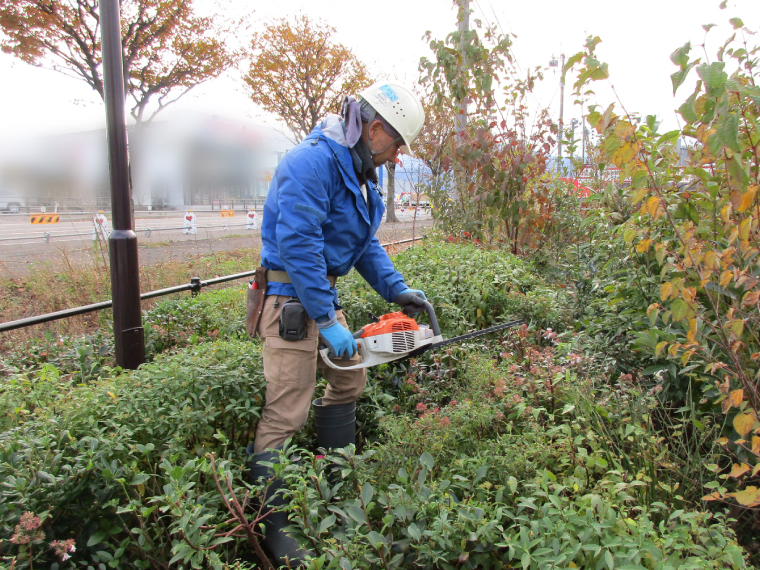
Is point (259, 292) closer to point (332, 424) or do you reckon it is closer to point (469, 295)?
point (332, 424)

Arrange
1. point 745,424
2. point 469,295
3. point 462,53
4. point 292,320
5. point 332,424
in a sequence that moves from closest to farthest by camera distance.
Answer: point 745,424 → point 292,320 → point 332,424 → point 469,295 → point 462,53

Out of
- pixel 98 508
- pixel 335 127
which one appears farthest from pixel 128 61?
pixel 98 508

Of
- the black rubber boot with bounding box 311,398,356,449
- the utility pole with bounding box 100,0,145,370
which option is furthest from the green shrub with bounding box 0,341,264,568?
the utility pole with bounding box 100,0,145,370

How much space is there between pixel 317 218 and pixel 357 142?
0.49 m

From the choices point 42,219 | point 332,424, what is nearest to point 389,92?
point 332,424

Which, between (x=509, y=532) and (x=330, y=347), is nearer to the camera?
(x=509, y=532)

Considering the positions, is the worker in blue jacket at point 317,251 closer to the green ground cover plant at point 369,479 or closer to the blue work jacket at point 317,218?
the blue work jacket at point 317,218

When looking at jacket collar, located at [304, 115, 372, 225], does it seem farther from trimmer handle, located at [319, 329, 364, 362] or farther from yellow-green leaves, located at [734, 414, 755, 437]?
yellow-green leaves, located at [734, 414, 755, 437]

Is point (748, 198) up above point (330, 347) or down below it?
above

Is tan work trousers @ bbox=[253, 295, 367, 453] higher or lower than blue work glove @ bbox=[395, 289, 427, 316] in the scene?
lower

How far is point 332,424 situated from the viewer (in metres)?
2.64

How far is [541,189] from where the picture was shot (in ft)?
20.6

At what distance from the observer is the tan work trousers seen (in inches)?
92.6

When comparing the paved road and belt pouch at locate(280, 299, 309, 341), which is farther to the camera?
the paved road
